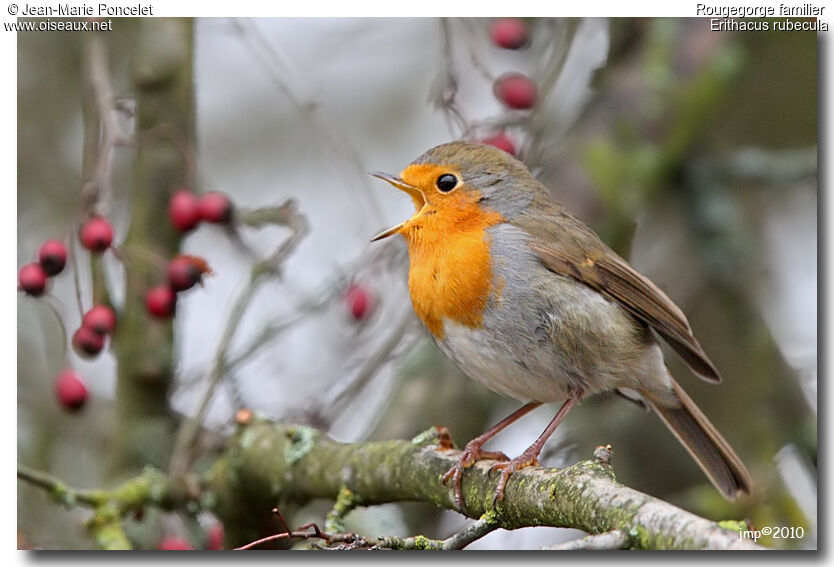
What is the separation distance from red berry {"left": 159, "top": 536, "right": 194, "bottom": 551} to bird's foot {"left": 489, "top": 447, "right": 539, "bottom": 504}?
2.41 ft

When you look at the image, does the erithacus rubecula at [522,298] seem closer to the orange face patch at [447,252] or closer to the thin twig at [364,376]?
the orange face patch at [447,252]

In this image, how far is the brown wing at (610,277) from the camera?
1.93 meters

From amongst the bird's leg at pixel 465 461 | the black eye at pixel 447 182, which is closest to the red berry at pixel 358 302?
the black eye at pixel 447 182

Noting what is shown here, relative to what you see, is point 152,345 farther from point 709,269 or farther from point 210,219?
point 709,269

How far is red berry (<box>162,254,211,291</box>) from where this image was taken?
2.11 metres

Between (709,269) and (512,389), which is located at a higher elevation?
(709,269)

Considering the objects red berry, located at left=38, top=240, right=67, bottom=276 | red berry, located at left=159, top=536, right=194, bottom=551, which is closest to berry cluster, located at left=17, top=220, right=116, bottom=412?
red berry, located at left=38, top=240, right=67, bottom=276

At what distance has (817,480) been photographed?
6.98ft

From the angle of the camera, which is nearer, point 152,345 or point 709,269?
point 152,345

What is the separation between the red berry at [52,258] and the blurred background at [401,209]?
8cm

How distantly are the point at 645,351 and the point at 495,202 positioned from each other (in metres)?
0.42

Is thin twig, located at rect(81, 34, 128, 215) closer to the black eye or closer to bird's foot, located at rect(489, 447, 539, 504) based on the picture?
the black eye

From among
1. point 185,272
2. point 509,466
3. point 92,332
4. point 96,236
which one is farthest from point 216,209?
point 509,466

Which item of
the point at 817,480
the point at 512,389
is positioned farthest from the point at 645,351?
the point at 817,480
